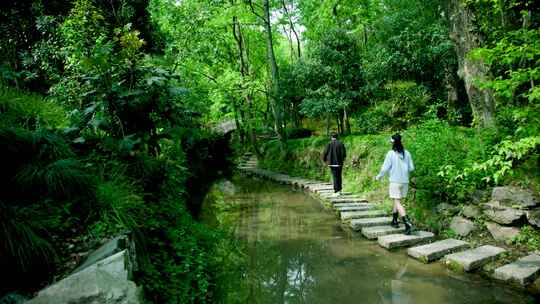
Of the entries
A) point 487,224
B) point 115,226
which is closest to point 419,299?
point 487,224

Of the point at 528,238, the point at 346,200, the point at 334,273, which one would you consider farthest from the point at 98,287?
the point at 346,200

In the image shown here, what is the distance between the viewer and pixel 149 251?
14.0ft

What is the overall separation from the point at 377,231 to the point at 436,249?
1265mm

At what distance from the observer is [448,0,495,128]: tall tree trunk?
22.3 feet

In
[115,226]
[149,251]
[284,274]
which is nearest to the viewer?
[115,226]

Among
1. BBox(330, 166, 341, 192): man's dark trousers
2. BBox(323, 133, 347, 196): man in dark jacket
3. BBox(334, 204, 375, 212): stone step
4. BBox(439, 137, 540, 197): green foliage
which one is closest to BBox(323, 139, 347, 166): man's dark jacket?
BBox(323, 133, 347, 196): man in dark jacket

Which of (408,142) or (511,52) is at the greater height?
(511,52)

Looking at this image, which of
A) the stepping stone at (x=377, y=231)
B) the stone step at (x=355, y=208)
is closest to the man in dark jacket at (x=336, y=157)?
the stone step at (x=355, y=208)

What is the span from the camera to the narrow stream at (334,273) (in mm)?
4012

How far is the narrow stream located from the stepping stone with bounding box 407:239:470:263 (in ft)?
0.46

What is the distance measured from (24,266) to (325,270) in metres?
3.80

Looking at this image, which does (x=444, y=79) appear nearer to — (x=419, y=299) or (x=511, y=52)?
(x=511, y=52)

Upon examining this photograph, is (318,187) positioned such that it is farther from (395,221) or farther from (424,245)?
(424,245)

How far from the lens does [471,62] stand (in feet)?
22.5
